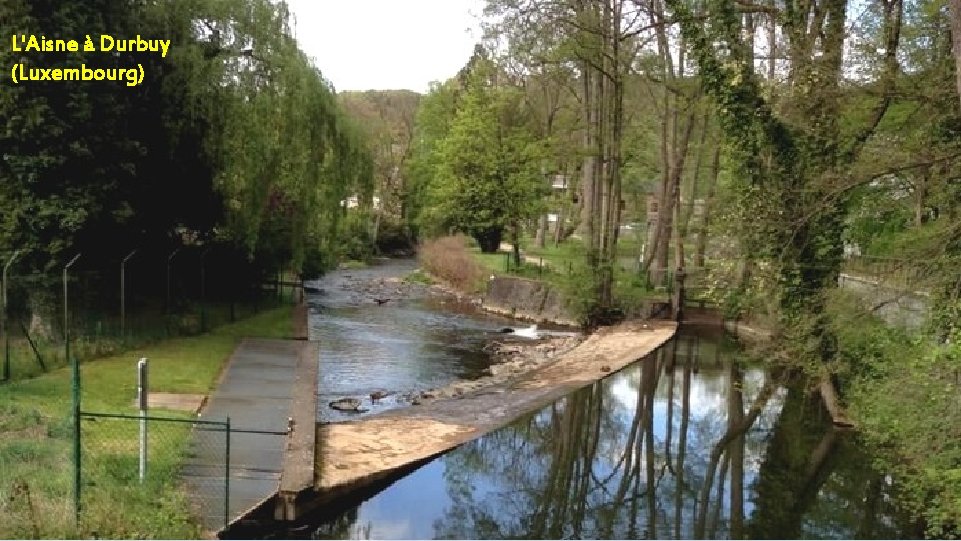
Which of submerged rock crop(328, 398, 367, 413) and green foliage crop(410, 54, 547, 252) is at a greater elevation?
green foliage crop(410, 54, 547, 252)

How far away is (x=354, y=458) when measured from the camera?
1210cm

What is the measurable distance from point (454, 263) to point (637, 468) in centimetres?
2586

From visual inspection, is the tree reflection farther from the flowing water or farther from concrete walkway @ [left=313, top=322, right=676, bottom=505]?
the flowing water

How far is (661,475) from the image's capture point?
1352cm

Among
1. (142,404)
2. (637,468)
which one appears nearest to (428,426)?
(637,468)

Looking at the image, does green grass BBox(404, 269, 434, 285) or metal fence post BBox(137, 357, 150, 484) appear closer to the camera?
metal fence post BBox(137, 357, 150, 484)

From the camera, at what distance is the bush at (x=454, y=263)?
1463 inches

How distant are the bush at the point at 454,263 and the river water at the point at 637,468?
1459cm

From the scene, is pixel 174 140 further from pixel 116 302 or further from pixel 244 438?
pixel 244 438

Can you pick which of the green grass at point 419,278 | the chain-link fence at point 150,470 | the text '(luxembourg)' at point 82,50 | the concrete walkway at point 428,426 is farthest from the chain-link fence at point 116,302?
the green grass at point 419,278

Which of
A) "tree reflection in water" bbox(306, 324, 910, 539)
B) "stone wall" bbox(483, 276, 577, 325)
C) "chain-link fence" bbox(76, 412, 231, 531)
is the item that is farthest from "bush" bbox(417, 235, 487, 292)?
"chain-link fence" bbox(76, 412, 231, 531)

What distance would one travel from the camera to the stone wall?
2991 cm

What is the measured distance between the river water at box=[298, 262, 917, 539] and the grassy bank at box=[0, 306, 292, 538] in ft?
6.34

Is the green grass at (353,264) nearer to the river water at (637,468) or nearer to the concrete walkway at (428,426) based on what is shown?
the river water at (637,468)
